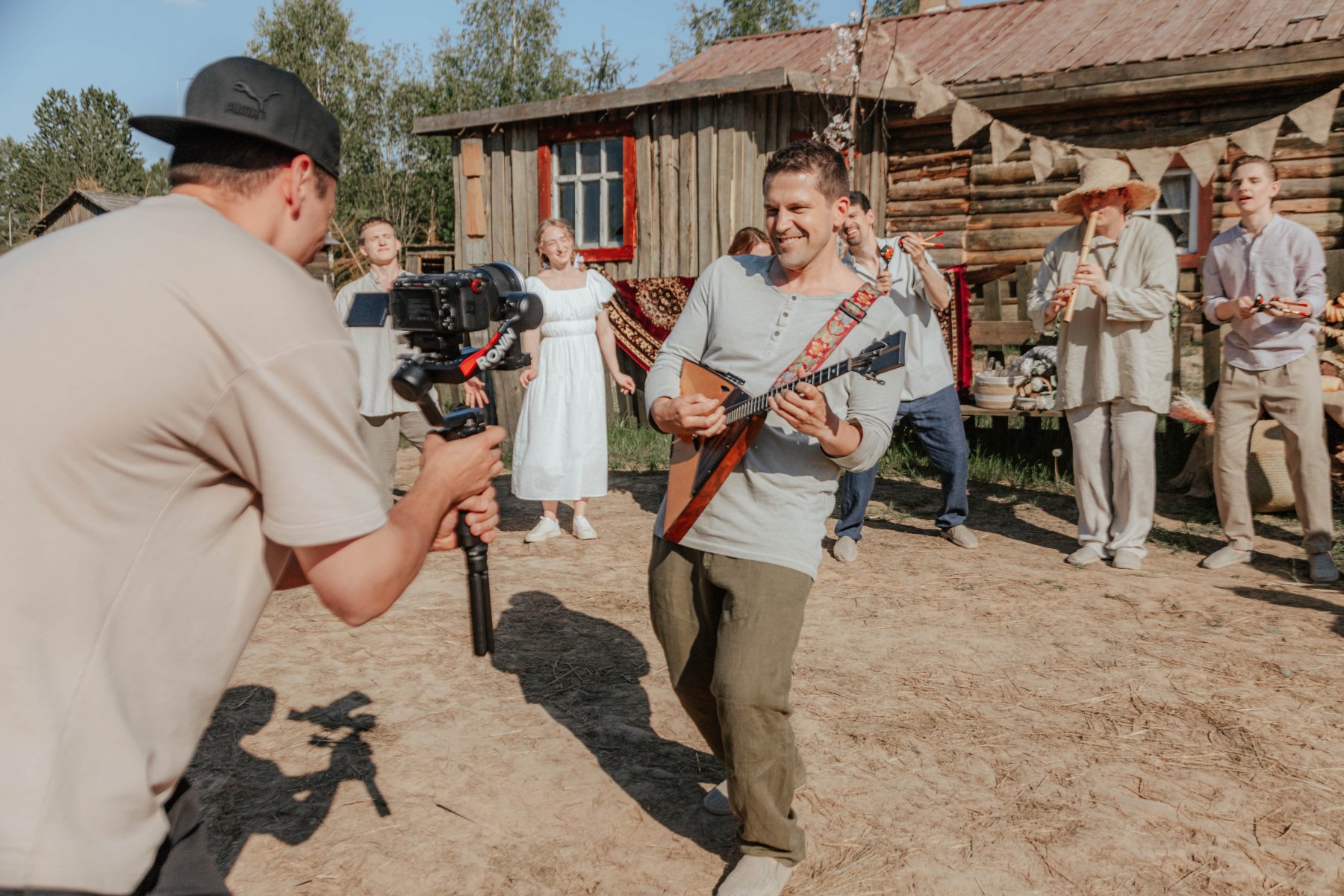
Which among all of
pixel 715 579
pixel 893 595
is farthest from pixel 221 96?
pixel 893 595

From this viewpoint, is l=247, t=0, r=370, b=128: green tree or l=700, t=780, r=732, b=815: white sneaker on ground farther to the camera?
l=247, t=0, r=370, b=128: green tree

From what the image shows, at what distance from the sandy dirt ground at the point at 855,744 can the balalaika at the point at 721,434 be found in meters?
1.11

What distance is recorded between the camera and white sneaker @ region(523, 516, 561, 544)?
7.39 metres

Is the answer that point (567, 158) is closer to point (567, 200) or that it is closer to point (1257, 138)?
point (567, 200)

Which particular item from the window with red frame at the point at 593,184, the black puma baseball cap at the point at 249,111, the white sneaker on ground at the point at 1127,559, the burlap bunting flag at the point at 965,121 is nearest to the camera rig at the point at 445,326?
the black puma baseball cap at the point at 249,111

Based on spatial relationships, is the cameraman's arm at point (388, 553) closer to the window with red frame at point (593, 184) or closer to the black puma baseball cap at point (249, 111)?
the black puma baseball cap at point (249, 111)

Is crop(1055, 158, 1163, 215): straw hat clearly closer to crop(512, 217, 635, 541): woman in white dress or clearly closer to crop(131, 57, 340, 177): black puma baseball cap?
crop(512, 217, 635, 541): woman in white dress

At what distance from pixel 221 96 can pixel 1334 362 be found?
7841mm

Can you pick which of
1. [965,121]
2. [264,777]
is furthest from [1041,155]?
[264,777]

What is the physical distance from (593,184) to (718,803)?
1089 centimetres

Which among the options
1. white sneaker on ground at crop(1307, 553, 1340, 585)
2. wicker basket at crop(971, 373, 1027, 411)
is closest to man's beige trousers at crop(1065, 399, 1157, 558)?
white sneaker on ground at crop(1307, 553, 1340, 585)

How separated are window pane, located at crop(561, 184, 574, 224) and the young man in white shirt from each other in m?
7.18

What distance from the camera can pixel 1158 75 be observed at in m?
11.9

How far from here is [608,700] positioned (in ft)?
15.1
